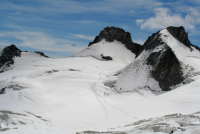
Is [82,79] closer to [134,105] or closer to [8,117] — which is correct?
[134,105]

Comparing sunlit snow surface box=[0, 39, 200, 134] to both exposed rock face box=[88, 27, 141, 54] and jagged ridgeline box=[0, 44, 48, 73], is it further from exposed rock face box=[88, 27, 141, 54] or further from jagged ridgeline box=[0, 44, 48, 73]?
exposed rock face box=[88, 27, 141, 54]

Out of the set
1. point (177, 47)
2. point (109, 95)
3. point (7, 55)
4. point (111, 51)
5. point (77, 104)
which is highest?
point (177, 47)

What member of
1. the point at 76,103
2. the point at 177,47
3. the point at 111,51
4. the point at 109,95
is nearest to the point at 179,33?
the point at 177,47

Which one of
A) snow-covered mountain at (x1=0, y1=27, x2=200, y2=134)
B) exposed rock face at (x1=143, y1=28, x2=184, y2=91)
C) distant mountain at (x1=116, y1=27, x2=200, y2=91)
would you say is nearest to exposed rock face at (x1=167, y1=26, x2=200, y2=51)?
snow-covered mountain at (x1=0, y1=27, x2=200, y2=134)

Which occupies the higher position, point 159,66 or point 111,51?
point 111,51

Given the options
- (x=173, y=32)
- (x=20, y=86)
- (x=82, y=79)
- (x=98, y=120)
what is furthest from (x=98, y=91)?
(x=173, y=32)

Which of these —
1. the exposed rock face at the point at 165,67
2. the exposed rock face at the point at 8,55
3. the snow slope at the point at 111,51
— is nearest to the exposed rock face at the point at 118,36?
the snow slope at the point at 111,51

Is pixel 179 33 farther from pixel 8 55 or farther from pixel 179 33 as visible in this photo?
pixel 8 55
